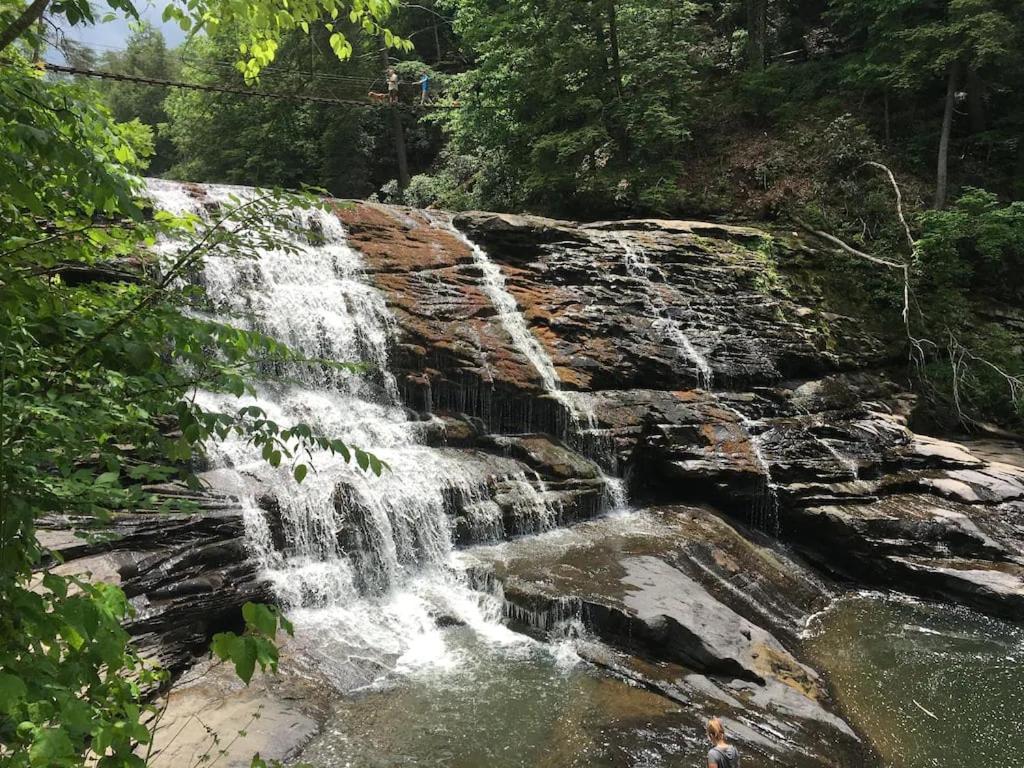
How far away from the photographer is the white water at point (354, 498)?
7672 mm

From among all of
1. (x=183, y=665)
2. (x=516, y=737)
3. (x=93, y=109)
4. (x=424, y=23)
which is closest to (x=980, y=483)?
(x=516, y=737)

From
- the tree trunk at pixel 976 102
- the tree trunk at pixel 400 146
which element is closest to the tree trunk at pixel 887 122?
the tree trunk at pixel 976 102

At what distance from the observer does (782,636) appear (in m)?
8.17

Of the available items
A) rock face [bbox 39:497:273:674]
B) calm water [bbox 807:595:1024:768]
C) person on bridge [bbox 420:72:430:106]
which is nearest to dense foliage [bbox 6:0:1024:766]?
rock face [bbox 39:497:273:674]

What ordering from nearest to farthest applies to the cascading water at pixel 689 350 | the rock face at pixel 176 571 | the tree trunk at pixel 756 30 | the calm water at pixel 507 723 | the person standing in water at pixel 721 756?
the person standing in water at pixel 721 756, the calm water at pixel 507 723, the rock face at pixel 176 571, the cascading water at pixel 689 350, the tree trunk at pixel 756 30

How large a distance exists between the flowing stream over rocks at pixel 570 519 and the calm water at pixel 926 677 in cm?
6

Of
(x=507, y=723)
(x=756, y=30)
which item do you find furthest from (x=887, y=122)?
(x=507, y=723)

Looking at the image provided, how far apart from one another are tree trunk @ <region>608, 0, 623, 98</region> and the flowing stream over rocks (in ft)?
18.1

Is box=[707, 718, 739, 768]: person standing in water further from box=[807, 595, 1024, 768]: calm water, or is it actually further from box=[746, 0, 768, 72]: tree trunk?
box=[746, 0, 768, 72]: tree trunk

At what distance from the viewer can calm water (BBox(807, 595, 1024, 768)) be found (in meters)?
6.19

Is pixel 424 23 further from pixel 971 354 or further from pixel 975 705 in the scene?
pixel 975 705

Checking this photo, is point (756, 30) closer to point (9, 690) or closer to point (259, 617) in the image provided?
point (259, 617)

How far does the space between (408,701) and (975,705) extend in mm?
6216

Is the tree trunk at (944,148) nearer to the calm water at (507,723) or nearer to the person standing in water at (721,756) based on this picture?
the calm water at (507,723)
